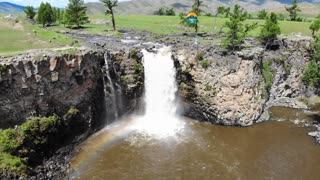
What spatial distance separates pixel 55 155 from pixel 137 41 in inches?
928

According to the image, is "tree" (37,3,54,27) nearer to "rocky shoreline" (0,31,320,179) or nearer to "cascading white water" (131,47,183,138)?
"rocky shoreline" (0,31,320,179)

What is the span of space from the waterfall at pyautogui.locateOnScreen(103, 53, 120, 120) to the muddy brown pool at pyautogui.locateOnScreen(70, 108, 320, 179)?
177 cm

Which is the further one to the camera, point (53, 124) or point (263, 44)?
point (263, 44)

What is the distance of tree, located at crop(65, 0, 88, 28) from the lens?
6400 centimetres

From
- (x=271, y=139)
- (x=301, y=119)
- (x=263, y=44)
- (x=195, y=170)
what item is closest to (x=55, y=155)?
(x=195, y=170)

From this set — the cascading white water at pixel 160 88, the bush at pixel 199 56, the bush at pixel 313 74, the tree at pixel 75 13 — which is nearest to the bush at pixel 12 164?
the cascading white water at pixel 160 88

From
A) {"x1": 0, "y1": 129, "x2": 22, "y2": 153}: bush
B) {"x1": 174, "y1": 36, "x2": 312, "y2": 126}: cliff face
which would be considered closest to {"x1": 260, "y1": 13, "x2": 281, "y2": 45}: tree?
{"x1": 174, "y1": 36, "x2": 312, "y2": 126}: cliff face

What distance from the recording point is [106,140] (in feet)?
117

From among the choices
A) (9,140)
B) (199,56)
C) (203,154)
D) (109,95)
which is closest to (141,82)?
(109,95)

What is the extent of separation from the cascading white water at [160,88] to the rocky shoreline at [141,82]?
1.02 meters

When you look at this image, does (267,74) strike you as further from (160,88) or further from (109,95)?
(109,95)

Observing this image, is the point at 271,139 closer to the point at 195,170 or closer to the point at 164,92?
the point at 195,170

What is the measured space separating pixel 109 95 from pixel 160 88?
6642 millimetres

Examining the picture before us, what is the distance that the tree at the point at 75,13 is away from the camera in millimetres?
64000
